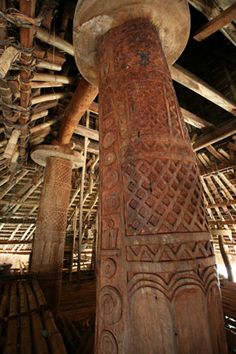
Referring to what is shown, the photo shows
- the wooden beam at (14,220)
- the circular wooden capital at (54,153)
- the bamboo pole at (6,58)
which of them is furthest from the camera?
the wooden beam at (14,220)

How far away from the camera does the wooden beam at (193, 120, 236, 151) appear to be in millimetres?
4254

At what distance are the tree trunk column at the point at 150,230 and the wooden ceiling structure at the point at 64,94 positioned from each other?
3.85 feet

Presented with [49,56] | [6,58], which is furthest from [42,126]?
[6,58]

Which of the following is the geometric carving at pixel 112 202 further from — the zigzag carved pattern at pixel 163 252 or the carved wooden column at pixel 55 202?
the carved wooden column at pixel 55 202

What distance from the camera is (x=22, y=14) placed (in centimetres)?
162

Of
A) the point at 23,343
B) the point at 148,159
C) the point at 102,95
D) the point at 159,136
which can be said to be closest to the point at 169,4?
the point at 102,95

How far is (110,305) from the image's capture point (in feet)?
2.92

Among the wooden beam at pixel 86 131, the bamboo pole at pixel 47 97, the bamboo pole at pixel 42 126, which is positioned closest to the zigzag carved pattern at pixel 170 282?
the bamboo pole at pixel 47 97

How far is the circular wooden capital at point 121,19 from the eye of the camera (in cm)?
145

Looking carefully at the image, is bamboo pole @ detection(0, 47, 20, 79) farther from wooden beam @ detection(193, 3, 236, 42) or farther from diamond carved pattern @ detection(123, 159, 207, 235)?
wooden beam @ detection(193, 3, 236, 42)

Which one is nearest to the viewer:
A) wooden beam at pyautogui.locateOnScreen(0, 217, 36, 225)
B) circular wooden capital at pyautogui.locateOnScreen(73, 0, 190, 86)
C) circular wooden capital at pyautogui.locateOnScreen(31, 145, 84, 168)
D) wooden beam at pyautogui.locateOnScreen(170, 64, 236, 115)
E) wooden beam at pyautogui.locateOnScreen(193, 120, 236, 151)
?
circular wooden capital at pyautogui.locateOnScreen(73, 0, 190, 86)

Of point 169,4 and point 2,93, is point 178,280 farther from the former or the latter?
point 2,93

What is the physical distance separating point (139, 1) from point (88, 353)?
121 inches

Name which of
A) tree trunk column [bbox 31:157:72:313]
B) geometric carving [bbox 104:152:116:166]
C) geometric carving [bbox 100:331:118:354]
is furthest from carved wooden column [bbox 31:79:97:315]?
geometric carving [bbox 100:331:118:354]
